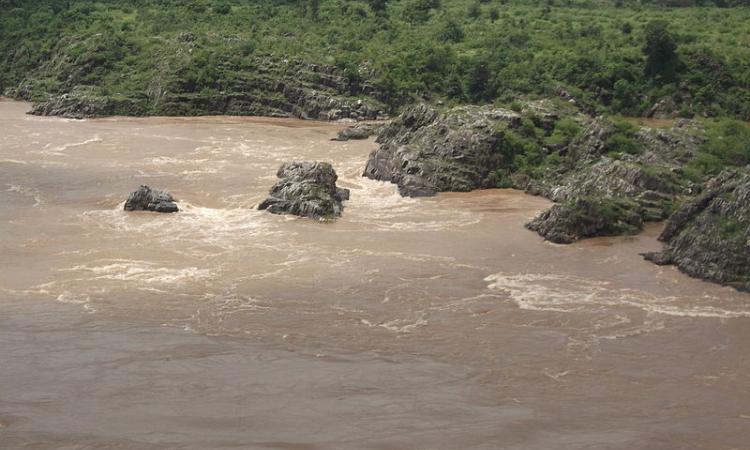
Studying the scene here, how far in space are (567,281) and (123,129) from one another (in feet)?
118

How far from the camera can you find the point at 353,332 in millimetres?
27453

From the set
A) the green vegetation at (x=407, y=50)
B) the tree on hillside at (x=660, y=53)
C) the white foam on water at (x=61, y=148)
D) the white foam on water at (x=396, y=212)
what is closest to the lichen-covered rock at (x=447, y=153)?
the white foam on water at (x=396, y=212)

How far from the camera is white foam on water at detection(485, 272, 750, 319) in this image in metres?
29.2

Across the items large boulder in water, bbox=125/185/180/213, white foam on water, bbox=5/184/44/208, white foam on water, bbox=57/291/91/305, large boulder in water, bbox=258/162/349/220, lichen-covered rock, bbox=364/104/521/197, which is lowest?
white foam on water, bbox=57/291/91/305

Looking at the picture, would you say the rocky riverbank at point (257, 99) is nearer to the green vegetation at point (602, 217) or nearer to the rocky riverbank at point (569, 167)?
the rocky riverbank at point (569, 167)

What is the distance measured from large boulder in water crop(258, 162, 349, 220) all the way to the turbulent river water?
71 cm

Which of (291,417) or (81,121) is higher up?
(81,121)

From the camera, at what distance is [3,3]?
9106 centimetres

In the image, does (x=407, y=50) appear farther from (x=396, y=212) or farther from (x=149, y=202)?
(x=149, y=202)

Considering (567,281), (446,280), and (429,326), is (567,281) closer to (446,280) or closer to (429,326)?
(446,280)

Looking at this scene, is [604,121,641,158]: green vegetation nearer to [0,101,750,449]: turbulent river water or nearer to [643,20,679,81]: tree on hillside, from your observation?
[0,101,750,449]: turbulent river water

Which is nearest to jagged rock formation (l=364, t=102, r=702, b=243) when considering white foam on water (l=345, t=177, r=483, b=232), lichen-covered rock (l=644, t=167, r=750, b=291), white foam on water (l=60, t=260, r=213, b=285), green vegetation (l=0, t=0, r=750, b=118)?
white foam on water (l=345, t=177, r=483, b=232)

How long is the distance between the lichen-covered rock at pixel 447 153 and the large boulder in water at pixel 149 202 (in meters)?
9.41

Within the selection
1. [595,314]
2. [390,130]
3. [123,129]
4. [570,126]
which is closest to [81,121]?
[123,129]
